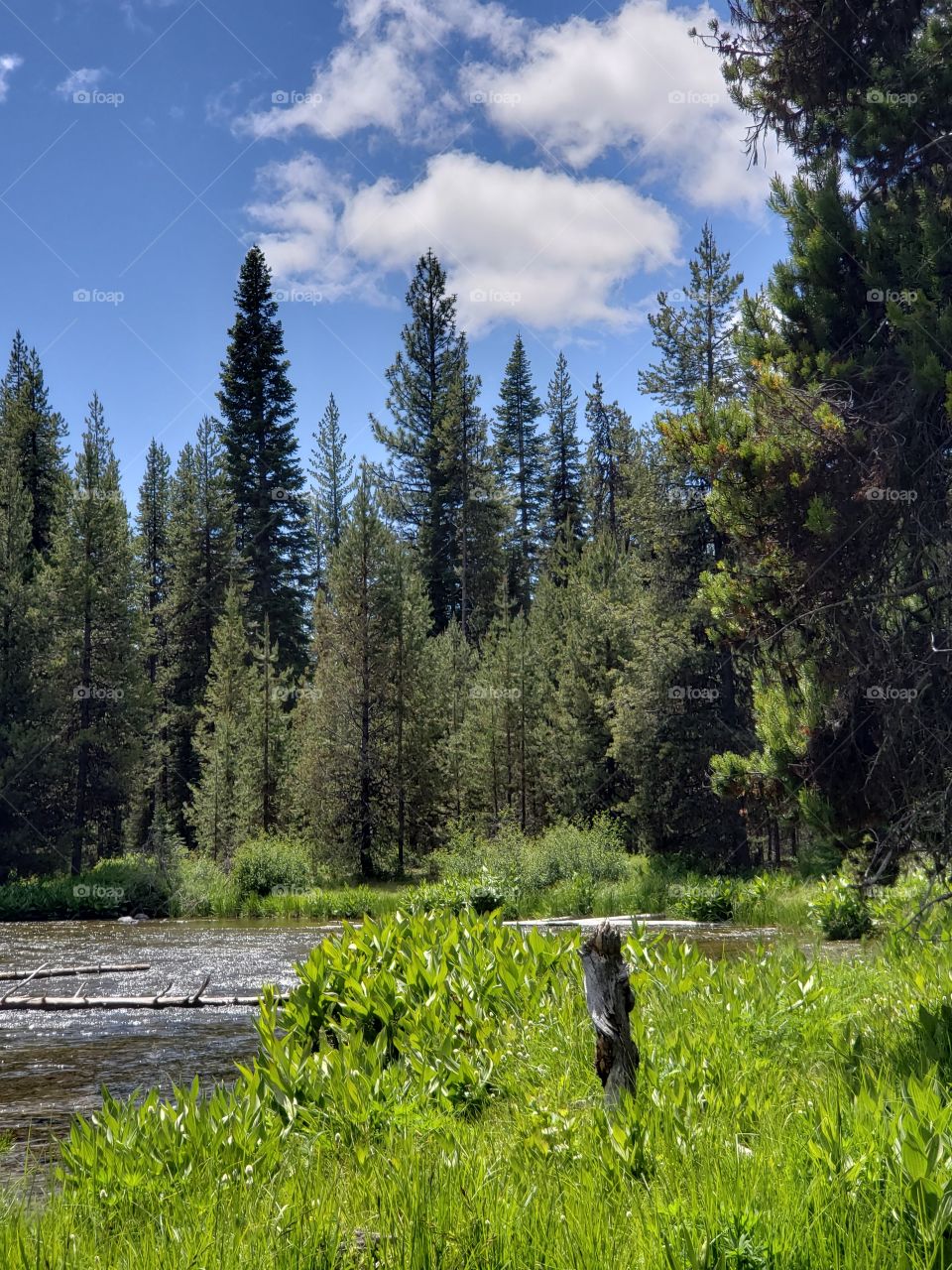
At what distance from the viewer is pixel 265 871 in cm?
2383

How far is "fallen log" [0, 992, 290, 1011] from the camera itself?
36.5 feet

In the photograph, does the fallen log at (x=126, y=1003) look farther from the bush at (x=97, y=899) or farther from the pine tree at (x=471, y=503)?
the pine tree at (x=471, y=503)

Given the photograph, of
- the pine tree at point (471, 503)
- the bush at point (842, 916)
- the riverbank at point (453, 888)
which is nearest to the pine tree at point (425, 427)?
the pine tree at point (471, 503)

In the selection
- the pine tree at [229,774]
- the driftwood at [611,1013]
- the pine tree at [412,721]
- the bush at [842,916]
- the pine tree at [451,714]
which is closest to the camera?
the driftwood at [611,1013]

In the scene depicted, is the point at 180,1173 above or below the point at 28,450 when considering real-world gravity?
below

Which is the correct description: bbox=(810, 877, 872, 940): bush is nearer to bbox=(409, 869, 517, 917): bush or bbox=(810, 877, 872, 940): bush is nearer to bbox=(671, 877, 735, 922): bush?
bbox=(671, 877, 735, 922): bush

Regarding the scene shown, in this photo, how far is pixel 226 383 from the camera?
46062 millimetres

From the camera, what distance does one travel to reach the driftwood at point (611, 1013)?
178 inches

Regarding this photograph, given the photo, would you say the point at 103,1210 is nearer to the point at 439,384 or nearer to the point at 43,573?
the point at 43,573

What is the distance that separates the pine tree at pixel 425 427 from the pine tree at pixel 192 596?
30.5 feet

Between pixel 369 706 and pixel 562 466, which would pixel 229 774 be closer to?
pixel 369 706

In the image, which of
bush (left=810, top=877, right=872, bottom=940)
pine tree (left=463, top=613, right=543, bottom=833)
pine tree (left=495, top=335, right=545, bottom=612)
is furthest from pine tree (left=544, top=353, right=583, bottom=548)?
bush (left=810, top=877, right=872, bottom=940)

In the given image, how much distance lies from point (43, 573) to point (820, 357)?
89.1 ft

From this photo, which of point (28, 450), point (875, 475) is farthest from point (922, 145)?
point (28, 450)
